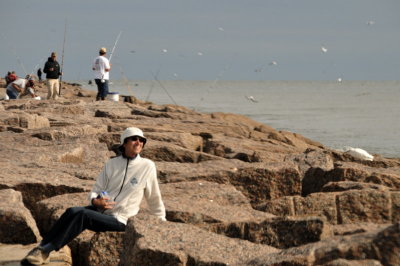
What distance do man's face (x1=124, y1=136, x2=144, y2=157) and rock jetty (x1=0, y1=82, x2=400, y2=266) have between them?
49 cm

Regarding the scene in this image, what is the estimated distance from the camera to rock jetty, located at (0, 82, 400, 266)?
3.99 meters

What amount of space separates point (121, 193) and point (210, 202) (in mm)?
963

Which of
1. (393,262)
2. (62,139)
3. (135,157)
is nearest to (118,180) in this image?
(135,157)

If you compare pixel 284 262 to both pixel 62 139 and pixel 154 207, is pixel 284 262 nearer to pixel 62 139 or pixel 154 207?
pixel 154 207

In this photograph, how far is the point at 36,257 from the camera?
451cm

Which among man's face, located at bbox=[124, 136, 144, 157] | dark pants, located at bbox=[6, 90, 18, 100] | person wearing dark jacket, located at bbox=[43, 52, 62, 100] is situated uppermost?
person wearing dark jacket, located at bbox=[43, 52, 62, 100]

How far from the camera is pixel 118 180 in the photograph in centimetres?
495

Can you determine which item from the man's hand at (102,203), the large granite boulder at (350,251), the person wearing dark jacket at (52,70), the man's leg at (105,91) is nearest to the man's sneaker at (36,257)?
the man's hand at (102,203)

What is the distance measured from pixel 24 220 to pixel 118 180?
0.72 m

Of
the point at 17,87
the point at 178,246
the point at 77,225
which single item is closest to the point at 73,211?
the point at 77,225

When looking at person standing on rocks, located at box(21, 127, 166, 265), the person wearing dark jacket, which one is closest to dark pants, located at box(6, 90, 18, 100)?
the person wearing dark jacket

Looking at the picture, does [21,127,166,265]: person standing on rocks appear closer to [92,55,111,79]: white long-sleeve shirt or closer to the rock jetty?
the rock jetty

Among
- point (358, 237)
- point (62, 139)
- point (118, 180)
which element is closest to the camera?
point (358, 237)

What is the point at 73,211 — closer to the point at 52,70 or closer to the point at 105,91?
the point at 105,91
